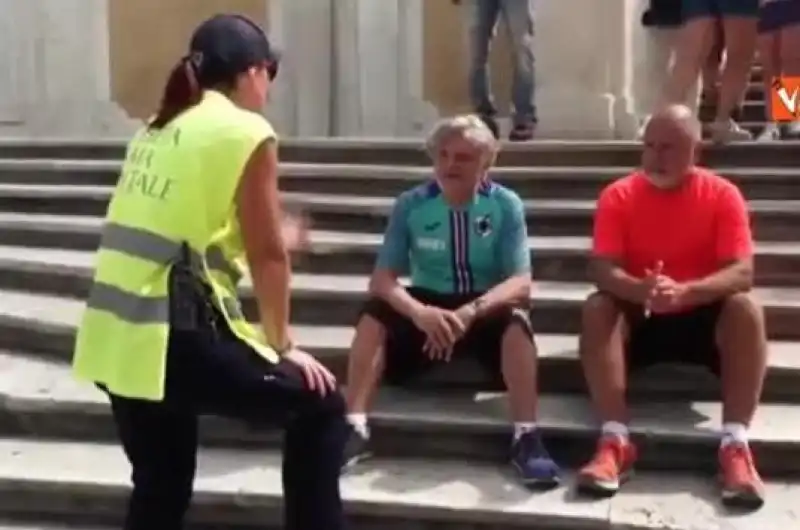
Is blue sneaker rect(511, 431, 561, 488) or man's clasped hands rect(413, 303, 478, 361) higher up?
man's clasped hands rect(413, 303, 478, 361)

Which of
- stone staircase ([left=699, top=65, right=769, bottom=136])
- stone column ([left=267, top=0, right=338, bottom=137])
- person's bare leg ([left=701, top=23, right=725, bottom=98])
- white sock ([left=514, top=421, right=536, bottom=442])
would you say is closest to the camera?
white sock ([left=514, top=421, right=536, bottom=442])

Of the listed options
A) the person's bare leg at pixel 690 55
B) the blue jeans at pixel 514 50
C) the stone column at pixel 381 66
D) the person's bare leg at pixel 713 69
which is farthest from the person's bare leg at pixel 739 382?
the stone column at pixel 381 66

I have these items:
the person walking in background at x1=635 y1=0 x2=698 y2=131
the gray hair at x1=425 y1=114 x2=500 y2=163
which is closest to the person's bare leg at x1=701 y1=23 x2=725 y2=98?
the person walking in background at x1=635 y1=0 x2=698 y2=131

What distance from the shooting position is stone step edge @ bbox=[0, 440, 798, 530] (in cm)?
352

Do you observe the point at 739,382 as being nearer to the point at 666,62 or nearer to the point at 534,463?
the point at 534,463

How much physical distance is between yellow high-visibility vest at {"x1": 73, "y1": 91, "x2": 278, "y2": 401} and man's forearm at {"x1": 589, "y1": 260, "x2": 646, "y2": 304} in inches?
53.9

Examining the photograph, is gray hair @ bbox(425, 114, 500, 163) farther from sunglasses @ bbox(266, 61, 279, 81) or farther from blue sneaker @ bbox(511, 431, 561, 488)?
sunglasses @ bbox(266, 61, 279, 81)

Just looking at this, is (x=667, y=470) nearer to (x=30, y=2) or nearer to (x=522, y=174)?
(x=522, y=174)

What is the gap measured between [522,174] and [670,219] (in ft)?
5.87

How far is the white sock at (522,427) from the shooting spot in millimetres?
3789

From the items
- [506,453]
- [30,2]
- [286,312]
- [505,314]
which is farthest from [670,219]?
[30,2]

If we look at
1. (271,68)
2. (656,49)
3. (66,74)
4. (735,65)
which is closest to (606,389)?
(271,68)

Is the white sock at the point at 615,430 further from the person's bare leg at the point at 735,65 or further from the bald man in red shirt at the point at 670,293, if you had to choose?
the person's bare leg at the point at 735,65

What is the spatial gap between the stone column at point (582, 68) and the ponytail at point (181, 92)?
4860 mm
